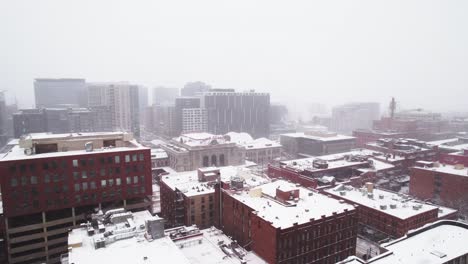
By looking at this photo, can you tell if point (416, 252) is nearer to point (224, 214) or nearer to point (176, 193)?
point (224, 214)

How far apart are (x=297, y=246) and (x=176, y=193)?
39.2m

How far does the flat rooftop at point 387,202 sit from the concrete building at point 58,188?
64.1 metres

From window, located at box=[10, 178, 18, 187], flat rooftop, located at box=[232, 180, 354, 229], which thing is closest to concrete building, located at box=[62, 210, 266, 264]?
flat rooftop, located at box=[232, 180, 354, 229]

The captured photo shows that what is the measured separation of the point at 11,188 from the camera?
6178 centimetres

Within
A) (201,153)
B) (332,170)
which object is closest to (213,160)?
(201,153)

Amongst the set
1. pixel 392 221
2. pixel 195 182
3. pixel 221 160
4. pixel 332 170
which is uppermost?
pixel 195 182

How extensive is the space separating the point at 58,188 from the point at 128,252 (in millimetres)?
30604

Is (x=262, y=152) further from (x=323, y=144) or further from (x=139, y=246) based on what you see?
(x=139, y=246)

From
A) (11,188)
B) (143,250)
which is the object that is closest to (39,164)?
(11,188)

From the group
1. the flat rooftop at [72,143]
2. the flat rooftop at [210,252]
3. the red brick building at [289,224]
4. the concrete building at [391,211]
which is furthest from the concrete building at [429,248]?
the flat rooftop at [72,143]

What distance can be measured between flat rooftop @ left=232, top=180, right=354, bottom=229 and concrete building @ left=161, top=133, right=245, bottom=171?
250 feet

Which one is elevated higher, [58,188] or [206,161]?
[58,188]

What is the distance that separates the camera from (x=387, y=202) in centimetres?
9256

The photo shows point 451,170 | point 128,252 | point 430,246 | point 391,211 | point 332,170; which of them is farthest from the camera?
point 332,170
